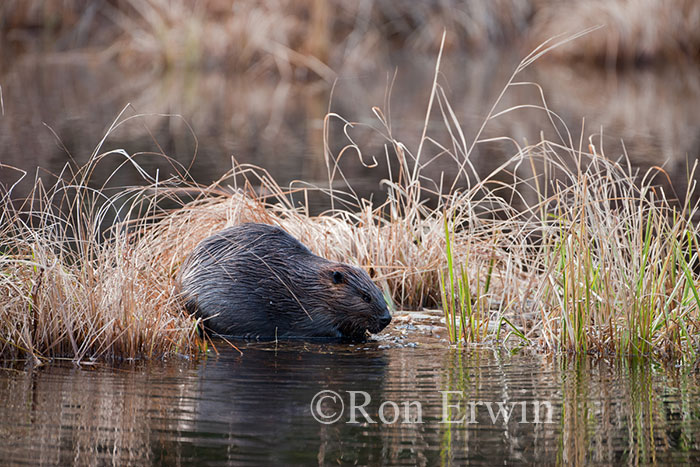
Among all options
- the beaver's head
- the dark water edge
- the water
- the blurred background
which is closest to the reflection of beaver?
the beaver's head

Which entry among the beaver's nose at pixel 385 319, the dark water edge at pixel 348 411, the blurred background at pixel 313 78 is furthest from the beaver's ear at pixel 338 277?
the blurred background at pixel 313 78

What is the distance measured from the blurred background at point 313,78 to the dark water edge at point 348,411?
16.8 ft

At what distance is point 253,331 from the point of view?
5.36 meters

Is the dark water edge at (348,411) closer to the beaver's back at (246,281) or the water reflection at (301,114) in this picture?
the beaver's back at (246,281)

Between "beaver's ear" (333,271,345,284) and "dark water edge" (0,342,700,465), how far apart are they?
0.57 m

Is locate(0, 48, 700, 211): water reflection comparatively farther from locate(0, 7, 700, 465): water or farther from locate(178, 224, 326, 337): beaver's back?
locate(0, 7, 700, 465): water

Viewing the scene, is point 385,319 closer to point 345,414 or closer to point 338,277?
point 338,277

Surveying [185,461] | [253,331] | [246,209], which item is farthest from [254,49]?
[185,461]

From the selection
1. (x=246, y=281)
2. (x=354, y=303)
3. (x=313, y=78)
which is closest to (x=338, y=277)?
(x=354, y=303)

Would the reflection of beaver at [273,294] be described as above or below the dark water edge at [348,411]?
above

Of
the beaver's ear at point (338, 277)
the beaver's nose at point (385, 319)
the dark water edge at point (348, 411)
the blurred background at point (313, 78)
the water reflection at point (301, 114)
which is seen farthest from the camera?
the blurred background at point (313, 78)

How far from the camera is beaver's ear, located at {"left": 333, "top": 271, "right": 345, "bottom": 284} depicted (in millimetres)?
5465

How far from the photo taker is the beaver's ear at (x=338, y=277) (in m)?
5.46

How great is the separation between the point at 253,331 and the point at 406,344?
0.78 meters
